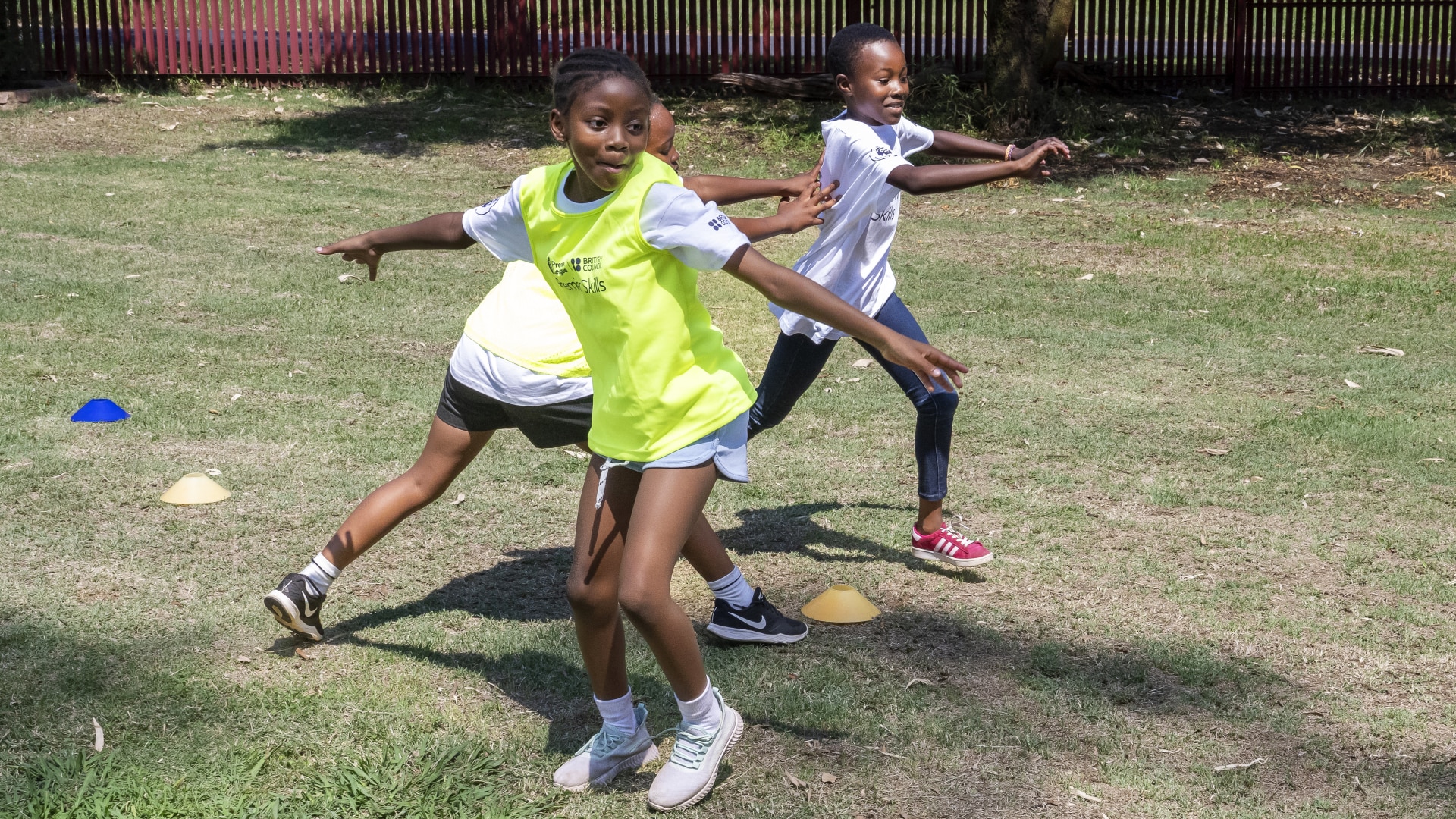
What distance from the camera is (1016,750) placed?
12.0ft

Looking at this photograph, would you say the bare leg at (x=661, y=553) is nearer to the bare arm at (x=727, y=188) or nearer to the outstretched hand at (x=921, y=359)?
the outstretched hand at (x=921, y=359)

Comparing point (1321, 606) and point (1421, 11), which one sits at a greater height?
point (1421, 11)

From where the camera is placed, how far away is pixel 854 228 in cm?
472

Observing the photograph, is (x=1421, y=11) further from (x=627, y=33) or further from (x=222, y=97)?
(x=222, y=97)

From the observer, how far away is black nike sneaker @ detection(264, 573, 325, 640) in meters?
4.07

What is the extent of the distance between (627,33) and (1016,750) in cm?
1547

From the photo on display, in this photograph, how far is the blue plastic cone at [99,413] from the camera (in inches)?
248

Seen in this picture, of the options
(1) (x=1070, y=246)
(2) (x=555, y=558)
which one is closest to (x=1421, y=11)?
(1) (x=1070, y=246)

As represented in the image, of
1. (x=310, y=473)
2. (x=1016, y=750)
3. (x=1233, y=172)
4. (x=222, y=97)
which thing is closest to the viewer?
(x=1016, y=750)

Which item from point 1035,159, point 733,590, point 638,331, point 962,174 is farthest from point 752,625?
point 1035,159

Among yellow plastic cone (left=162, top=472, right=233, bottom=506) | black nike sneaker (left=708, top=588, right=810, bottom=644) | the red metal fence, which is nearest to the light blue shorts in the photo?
black nike sneaker (left=708, top=588, right=810, bottom=644)

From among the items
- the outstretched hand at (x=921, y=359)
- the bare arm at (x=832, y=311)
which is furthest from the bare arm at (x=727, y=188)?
the outstretched hand at (x=921, y=359)

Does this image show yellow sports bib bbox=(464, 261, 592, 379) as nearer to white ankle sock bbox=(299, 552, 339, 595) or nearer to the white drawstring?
the white drawstring

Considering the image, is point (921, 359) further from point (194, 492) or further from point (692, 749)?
point (194, 492)
